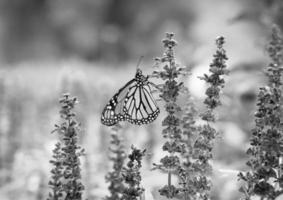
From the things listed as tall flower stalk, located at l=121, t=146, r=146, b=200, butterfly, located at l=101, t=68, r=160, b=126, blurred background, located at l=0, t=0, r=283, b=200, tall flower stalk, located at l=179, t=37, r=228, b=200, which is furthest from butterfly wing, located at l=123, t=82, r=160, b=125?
tall flower stalk, located at l=121, t=146, r=146, b=200

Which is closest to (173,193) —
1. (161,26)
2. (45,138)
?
(45,138)

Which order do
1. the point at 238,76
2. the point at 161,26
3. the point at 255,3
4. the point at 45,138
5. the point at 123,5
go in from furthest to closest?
the point at 123,5 < the point at 161,26 < the point at 45,138 < the point at 255,3 < the point at 238,76

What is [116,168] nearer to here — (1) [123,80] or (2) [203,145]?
(2) [203,145]

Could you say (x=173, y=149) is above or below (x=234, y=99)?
below

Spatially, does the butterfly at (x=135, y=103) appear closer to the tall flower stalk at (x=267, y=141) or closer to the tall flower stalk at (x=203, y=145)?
the tall flower stalk at (x=203, y=145)

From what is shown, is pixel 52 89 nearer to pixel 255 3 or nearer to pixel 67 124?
pixel 255 3

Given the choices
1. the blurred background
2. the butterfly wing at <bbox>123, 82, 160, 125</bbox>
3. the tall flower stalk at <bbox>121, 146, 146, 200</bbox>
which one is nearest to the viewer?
the tall flower stalk at <bbox>121, 146, 146, 200</bbox>

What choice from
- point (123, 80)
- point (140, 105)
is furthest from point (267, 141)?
point (123, 80)

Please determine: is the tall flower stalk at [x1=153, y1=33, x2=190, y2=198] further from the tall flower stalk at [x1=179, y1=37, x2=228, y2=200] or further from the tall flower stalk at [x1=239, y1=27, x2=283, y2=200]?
the tall flower stalk at [x1=239, y1=27, x2=283, y2=200]
